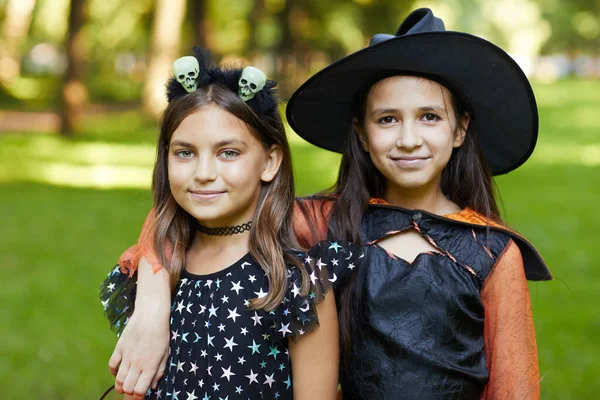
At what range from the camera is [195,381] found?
2.40 metres

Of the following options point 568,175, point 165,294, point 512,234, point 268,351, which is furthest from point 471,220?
point 568,175

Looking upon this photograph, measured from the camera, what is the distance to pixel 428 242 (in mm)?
2635

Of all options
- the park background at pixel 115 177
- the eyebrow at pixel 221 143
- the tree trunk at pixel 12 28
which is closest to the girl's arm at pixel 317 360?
the eyebrow at pixel 221 143

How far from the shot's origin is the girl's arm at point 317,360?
7.88ft

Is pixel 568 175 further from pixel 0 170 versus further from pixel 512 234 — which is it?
pixel 512 234

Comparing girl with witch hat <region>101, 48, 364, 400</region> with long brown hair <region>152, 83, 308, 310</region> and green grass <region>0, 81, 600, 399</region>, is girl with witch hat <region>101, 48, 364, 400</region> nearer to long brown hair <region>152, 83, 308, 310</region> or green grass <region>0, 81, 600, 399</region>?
long brown hair <region>152, 83, 308, 310</region>

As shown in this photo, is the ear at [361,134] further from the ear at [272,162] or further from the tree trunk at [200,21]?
the tree trunk at [200,21]

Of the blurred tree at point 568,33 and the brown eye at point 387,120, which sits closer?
the brown eye at point 387,120

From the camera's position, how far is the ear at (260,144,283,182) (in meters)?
2.55

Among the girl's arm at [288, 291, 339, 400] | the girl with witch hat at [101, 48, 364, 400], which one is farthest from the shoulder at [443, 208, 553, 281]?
the girl's arm at [288, 291, 339, 400]

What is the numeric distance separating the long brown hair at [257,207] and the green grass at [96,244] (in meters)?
0.32

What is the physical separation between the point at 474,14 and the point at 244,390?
161ft

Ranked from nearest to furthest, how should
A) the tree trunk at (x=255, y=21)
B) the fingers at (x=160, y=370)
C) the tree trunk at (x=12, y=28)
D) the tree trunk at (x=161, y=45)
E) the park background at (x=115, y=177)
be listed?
the fingers at (x=160, y=370), the park background at (x=115, y=177), the tree trunk at (x=161, y=45), the tree trunk at (x=12, y=28), the tree trunk at (x=255, y=21)

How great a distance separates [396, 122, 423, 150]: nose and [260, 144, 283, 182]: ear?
1.22 feet
